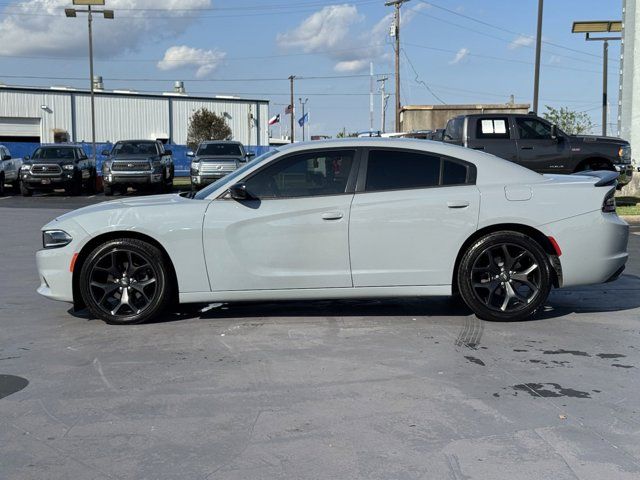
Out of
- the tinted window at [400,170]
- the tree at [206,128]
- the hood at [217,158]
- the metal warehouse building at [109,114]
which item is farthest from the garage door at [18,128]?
the tinted window at [400,170]

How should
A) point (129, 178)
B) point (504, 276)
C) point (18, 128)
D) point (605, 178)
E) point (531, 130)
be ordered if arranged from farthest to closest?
point (18, 128)
point (129, 178)
point (531, 130)
point (605, 178)
point (504, 276)

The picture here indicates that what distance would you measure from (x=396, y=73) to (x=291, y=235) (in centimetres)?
3651

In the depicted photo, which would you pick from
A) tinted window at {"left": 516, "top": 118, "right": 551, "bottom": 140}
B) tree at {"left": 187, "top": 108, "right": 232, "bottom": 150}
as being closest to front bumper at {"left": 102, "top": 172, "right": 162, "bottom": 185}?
tinted window at {"left": 516, "top": 118, "right": 551, "bottom": 140}

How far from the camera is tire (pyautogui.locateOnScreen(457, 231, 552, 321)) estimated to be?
6184 millimetres

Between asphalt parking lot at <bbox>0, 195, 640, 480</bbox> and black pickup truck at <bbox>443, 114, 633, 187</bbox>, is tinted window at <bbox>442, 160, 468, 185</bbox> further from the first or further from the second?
black pickup truck at <bbox>443, 114, 633, 187</bbox>

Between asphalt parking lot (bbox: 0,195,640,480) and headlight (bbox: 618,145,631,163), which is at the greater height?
headlight (bbox: 618,145,631,163)

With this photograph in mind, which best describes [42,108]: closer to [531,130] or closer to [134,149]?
[134,149]

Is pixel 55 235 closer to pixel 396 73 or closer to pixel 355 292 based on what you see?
pixel 355 292

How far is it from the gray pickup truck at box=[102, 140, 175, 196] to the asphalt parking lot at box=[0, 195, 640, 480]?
17.2 metres

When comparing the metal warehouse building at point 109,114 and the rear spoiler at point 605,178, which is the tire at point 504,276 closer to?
the rear spoiler at point 605,178

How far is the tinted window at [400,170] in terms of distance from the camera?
6.22 metres

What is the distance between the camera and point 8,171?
26.4m

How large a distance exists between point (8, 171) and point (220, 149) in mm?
8599

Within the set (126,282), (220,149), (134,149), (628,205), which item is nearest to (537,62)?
(628,205)
